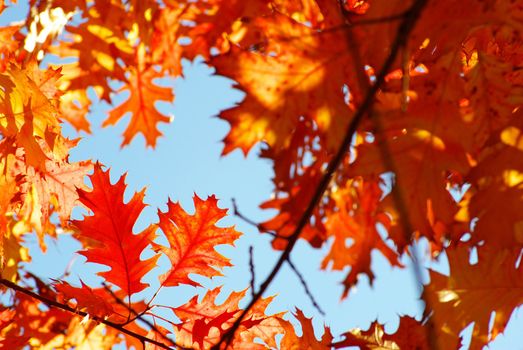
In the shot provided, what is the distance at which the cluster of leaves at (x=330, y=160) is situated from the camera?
1.17m

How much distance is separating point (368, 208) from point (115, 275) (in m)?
1.98

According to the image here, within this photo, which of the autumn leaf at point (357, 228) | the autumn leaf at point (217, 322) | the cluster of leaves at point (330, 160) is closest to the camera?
the cluster of leaves at point (330, 160)

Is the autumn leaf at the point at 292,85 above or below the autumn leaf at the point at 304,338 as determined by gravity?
above

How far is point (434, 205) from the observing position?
4.22ft

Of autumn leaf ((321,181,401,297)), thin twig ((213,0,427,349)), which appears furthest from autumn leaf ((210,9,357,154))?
autumn leaf ((321,181,401,297))

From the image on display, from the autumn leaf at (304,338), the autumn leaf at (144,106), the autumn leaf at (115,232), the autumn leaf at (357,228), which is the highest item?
the autumn leaf at (144,106)

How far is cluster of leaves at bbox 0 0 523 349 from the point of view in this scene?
1.17 metres

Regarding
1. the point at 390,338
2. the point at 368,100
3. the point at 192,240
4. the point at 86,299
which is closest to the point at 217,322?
the point at 192,240

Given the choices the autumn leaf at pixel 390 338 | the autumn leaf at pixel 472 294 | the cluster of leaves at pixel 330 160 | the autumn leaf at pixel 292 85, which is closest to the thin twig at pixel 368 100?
the cluster of leaves at pixel 330 160

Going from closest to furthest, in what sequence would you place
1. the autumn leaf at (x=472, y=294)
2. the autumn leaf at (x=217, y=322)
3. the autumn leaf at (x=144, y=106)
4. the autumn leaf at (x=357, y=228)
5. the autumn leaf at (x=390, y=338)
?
the autumn leaf at (x=472, y=294), the autumn leaf at (x=390, y=338), the autumn leaf at (x=217, y=322), the autumn leaf at (x=357, y=228), the autumn leaf at (x=144, y=106)

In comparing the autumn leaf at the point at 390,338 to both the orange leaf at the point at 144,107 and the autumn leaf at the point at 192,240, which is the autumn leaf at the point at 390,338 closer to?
the autumn leaf at the point at 192,240

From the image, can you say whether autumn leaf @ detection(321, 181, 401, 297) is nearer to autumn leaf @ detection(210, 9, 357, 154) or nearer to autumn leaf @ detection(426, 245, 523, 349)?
autumn leaf @ detection(426, 245, 523, 349)

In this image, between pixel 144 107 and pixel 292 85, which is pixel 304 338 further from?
pixel 144 107

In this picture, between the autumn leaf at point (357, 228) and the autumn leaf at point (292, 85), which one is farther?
the autumn leaf at point (357, 228)
